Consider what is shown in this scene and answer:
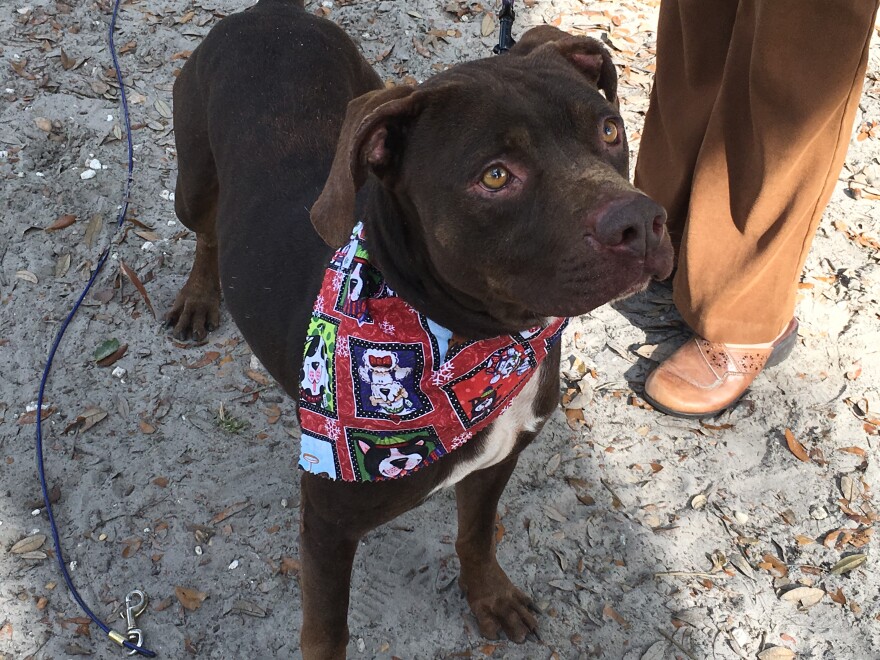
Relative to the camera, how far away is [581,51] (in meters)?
2.60

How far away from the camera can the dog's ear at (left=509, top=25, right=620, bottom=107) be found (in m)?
2.56

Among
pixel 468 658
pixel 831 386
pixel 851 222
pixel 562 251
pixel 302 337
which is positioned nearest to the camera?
pixel 562 251

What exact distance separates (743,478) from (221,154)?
2756 mm

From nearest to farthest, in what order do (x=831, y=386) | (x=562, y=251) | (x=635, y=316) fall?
(x=562, y=251)
(x=831, y=386)
(x=635, y=316)

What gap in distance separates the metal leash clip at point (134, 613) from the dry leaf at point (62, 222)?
2.36 m

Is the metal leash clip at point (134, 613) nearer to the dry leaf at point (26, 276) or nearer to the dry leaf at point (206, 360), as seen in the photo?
the dry leaf at point (206, 360)

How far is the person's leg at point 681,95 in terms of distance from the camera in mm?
3688

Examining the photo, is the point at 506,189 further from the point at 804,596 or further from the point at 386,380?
the point at 804,596

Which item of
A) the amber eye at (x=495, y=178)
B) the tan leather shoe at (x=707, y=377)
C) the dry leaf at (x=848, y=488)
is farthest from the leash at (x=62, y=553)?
the dry leaf at (x=848, y=488)

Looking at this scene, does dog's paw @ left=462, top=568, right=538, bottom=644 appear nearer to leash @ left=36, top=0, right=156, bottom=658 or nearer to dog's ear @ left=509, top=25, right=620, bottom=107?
leash @ left=36, top=0, right=156, bottom=658

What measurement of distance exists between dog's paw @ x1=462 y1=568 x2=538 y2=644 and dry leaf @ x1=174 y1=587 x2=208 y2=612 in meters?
1.14

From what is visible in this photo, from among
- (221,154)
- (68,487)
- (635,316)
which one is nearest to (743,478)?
(635,316)

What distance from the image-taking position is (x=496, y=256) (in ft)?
7.19

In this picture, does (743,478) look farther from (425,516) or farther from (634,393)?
(425,516)
